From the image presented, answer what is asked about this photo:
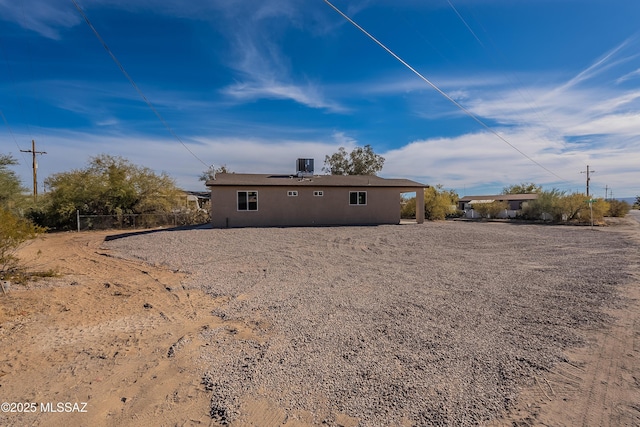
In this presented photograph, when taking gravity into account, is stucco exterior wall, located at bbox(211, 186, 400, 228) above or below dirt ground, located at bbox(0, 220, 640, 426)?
above

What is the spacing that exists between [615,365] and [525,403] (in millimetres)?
1385

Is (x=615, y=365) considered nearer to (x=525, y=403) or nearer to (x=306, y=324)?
(x=525, y=403)

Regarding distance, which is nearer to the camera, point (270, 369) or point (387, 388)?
point (387, 388)

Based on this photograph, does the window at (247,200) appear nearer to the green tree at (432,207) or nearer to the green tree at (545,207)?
the green tree at (432,207)

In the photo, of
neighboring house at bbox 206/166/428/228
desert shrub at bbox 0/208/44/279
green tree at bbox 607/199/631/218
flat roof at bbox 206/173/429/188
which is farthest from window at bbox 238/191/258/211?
green tree at bbox 607/199/631/218

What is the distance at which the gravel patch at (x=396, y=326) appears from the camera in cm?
273

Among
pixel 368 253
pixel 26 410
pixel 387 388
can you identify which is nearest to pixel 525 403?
pixel 387 388

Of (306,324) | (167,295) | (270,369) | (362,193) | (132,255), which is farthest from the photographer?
(362,193)

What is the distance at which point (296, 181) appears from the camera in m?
19.3

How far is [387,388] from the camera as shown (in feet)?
9.36

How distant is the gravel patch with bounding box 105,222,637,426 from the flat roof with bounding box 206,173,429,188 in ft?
27.1

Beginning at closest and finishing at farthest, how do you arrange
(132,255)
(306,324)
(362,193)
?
(306,324) → (132,255) → (362,193)

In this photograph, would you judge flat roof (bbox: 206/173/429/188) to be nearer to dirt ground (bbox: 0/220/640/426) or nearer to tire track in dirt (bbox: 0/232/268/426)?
tire track in dirt (bbox: 0/232/268/426)

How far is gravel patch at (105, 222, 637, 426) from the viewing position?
2734 millimetres
